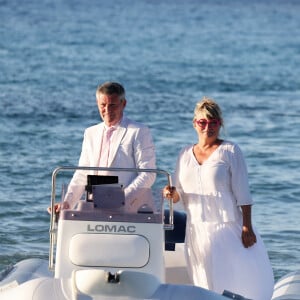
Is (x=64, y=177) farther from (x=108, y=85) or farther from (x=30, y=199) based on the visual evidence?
(x=108, y=85)

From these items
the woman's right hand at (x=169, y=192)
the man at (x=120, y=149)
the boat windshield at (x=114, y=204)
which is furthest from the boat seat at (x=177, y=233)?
the woman's right hand at (x=169, y=192)

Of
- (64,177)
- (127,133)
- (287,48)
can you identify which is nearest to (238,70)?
(287,48)

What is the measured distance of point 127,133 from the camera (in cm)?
673

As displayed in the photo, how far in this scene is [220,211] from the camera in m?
6.56

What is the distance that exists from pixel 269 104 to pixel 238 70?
21.4ft

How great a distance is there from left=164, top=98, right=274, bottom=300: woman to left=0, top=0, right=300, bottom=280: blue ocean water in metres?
2.76

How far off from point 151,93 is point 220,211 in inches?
548

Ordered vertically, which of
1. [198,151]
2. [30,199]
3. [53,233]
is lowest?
[30,199]

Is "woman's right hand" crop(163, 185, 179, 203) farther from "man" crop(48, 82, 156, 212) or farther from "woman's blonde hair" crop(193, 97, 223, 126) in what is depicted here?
"woman's blonde hair" crop(193, 97, 223, 126)

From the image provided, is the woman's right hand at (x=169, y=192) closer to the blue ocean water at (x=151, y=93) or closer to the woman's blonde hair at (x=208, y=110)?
the woman's blonde hair at (x=208, y=110)

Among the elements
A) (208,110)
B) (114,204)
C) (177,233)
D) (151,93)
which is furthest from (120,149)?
(151,93)

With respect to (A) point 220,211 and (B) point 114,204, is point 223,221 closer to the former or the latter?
(A) point 220,211

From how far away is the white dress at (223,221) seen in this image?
6508 millimetres

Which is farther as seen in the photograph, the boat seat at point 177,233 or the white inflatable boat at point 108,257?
the boat seat at point 177,233
